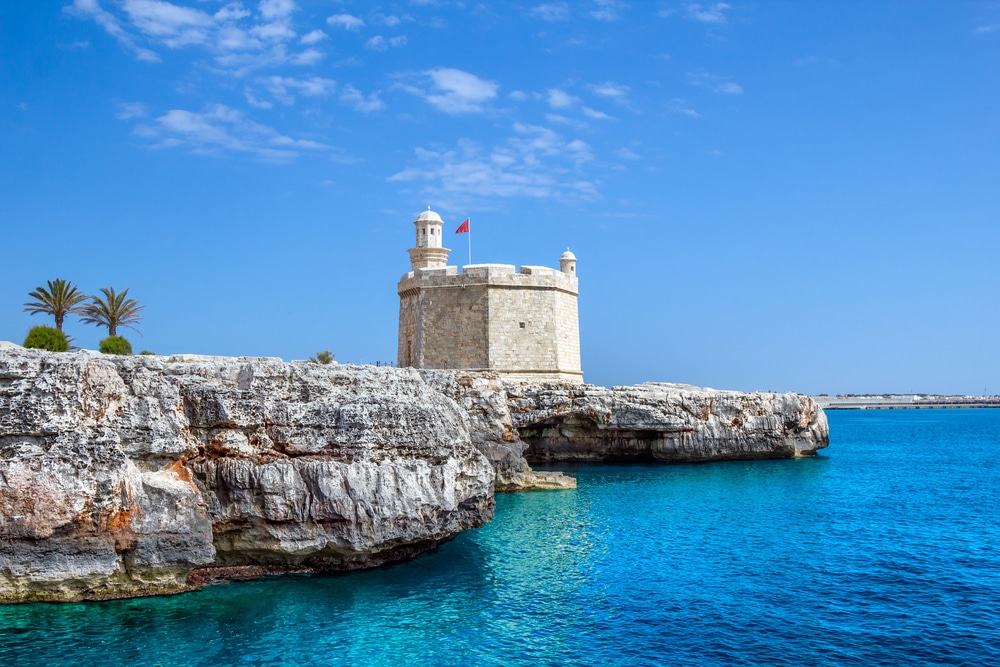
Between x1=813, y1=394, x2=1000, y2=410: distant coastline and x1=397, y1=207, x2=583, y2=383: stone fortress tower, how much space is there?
4985 inches

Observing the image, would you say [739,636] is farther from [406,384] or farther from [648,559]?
[406,384]

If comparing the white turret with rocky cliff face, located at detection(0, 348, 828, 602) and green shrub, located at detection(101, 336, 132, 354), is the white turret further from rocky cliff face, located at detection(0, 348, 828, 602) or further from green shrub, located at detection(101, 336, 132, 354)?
rocky cliff face, located at detection(0, 348, 828, 602)

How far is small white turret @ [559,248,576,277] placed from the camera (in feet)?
124

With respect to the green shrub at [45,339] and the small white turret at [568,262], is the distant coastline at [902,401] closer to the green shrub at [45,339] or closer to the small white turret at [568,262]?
the small white turret at [568,262]

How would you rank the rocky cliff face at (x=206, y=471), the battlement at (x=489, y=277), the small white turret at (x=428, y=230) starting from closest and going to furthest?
1. the rocky cliff face at (x=206, y=471)
2. the battlement at (x=489, y=277)
3. the small white turret at (x=428, y=230)

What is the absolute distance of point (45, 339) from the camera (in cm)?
2305

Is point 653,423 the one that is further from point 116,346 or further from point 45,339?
point 45,339

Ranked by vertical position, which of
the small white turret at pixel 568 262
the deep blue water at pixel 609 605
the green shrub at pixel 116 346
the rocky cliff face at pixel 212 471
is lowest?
the deep blue water at pixel 609 605

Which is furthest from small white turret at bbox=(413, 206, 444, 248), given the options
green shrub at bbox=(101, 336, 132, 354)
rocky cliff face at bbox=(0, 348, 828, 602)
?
rocky cliff face at bbox=(0, 348, 828, 602)

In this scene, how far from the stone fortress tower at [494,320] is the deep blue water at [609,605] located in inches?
524

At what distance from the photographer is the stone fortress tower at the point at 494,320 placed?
3456 centimetres

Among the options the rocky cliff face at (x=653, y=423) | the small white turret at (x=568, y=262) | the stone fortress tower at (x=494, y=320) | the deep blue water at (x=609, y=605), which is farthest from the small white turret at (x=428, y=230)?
the deep blue water at (x=609, y=605)

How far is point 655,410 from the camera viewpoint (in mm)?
33781

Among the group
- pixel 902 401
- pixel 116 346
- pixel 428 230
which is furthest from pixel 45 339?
pixel 902 401
